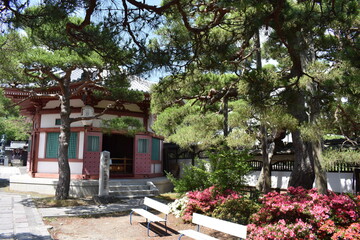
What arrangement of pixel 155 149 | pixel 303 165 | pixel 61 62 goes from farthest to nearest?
pixel 155 149 → pixel 303 165 → pixel 61 62

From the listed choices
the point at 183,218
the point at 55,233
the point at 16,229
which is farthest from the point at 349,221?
the point at 16,229

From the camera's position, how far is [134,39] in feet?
17.9

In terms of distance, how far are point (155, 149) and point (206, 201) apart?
717 cm

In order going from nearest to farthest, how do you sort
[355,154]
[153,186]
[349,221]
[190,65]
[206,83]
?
[355,154] < [349,221] < [190,65] < [206,83] < [153,186]

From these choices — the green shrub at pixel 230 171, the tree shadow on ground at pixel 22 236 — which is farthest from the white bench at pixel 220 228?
the tree shadow on ground at pixel 22 236

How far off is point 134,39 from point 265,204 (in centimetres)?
415

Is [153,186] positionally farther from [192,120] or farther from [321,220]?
[321,220]

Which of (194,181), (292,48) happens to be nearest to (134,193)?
(194,181)

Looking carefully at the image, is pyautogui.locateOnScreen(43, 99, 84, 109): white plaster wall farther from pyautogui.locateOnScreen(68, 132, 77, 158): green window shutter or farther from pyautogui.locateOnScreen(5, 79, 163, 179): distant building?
pyautogui.locateOnScreen(68, 132, 77, 158): green window shutter

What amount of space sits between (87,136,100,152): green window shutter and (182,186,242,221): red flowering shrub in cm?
589

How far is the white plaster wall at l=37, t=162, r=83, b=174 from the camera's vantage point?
39.8 ft

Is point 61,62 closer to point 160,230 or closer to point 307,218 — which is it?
point 160,230

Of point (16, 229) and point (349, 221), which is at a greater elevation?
point (349, 221)

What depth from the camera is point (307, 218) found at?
541 cm
